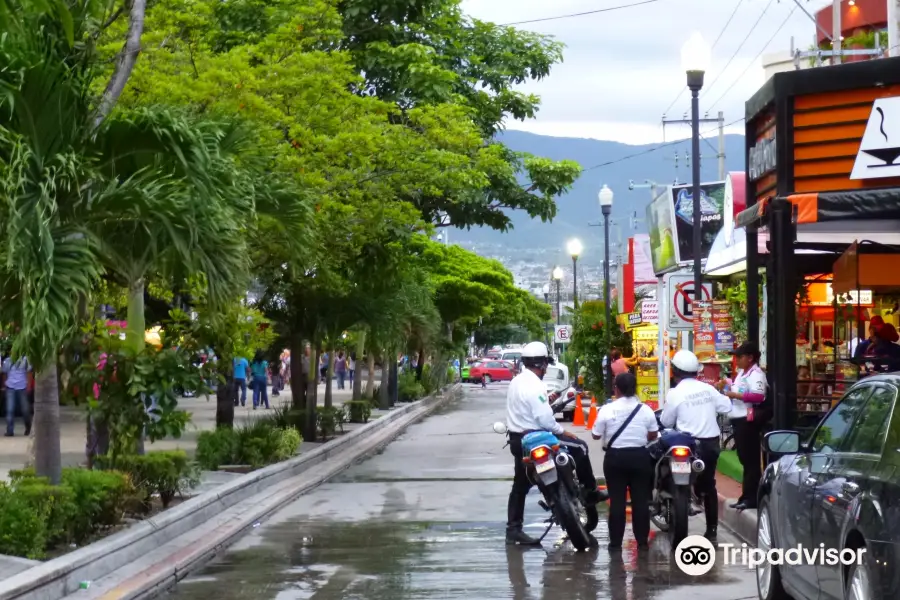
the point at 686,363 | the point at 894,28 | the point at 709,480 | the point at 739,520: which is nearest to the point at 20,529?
the point at 686,363

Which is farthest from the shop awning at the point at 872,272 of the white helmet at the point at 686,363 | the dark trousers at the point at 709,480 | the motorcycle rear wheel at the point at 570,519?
the motorcycle rear wheel at the point at 570,519

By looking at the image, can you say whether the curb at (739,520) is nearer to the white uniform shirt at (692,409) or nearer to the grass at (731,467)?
the white uniform shirt at (692,409)

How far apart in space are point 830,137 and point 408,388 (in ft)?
127

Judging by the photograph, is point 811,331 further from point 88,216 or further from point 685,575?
point 88,216

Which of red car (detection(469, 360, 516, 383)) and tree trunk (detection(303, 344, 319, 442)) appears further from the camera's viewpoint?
red car (detection(469, 360, 516, 383))

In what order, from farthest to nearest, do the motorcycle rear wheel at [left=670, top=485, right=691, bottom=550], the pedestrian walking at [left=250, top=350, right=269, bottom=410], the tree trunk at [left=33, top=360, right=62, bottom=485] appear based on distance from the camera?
the pedestrian walking at [left=250, top=350, right=269, bottom=410] → the motorcycle rear wheel at [left=670, top=485, right=691, bottom=550] → the tree trunk at [left=33, top=360, right=62, bottom=485]

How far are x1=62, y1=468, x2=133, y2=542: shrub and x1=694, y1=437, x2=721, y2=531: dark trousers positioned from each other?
17.7 feet

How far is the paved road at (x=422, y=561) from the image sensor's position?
1023 cm

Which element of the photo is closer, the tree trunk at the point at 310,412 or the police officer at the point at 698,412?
the police officer at the point at 698,412

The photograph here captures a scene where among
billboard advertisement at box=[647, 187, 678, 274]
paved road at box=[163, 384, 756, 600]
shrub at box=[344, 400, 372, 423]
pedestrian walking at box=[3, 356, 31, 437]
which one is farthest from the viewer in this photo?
shrub at box=[344, 400, 372, 423]

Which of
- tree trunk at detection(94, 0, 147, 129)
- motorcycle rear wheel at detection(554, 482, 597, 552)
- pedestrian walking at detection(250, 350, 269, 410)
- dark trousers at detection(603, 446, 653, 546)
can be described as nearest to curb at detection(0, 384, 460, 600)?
motorcycle rear wheel at detection(554, 482, 597, 552)

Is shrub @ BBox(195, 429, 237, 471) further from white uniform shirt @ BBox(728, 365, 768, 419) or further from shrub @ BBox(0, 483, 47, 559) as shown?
shrub @ BBox(0, 483, 47, 559)

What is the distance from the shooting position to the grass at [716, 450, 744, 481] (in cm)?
1728

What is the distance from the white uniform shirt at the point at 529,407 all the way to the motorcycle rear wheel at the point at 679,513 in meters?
1.35
